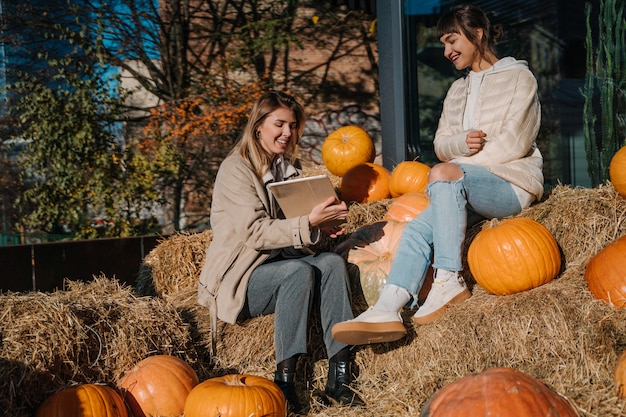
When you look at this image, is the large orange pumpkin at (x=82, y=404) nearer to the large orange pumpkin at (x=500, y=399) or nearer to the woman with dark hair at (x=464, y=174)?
the woman with dark hair at (x=464, y=174)

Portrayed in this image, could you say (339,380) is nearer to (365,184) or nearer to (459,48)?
(459,48)

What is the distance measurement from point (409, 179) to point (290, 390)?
2085 millimetres

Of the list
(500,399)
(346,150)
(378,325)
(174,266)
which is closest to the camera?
(500,399)

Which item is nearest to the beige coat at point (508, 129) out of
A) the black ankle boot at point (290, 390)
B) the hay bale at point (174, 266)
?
the black ankle boot at point (290, 390)

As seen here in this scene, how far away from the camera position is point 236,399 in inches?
112

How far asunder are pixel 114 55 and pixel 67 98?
8.05 feet

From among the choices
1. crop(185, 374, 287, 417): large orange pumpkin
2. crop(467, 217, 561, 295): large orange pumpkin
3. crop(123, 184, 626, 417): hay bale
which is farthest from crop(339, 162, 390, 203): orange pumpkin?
crop(185, 374, 287, 417): large orange pumpkin

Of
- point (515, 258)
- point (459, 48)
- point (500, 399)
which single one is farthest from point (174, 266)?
point (500, 399)

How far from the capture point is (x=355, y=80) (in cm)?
1333

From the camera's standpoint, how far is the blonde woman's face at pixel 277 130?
3.73 metres

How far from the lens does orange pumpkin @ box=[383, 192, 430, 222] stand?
4301 millimetres

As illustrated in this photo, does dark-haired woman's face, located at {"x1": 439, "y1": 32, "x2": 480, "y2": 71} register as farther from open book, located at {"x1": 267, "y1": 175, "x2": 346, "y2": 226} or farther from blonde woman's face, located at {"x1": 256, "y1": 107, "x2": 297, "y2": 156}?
open book, located at {"x1": 267, "y1": 175, "x2": 346, "y2": 226}

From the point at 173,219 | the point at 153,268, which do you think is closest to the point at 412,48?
the point at 153,268

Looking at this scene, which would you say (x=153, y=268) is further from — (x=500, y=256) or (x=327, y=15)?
(x=327, y=15)
